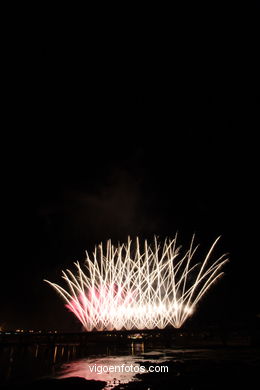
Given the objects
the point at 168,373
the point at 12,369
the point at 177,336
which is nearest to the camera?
the point at 168,373

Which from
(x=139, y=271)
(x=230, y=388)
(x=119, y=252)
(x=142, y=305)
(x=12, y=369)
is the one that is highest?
(x=119, y=252)

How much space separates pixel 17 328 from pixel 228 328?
55.4m

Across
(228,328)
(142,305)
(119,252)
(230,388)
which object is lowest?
(230,388)

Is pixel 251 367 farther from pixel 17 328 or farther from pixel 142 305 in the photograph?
pixel 17 328

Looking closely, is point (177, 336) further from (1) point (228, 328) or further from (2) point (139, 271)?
(2) point (139, 271)

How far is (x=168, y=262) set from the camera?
3127 cm

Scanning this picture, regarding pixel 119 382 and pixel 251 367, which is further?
pixel 251 367

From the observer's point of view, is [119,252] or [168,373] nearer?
[168,373]

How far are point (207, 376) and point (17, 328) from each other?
67.6m

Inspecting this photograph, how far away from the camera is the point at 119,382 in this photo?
48.0 feet

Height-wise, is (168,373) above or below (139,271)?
below

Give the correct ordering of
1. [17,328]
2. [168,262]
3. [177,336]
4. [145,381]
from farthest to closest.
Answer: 1. [17,328]
2. [177,336]
3. [168,262]
4. [145,381]

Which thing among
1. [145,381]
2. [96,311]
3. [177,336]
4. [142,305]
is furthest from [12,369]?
[177,336]

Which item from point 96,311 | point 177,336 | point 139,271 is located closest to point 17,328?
point 177,336
